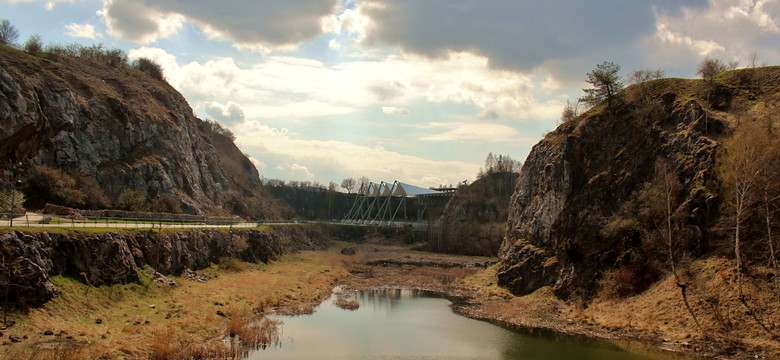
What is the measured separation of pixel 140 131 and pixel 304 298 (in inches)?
1732

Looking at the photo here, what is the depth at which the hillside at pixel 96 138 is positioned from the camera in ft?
162

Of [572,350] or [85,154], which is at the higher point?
[85,154]

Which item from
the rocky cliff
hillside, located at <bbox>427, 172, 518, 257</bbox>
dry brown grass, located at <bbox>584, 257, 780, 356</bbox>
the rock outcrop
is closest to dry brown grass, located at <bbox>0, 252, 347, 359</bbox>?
the rock outcrop

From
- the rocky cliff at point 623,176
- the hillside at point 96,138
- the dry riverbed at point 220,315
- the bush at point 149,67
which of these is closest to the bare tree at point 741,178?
the rocky cliff at point 623,176

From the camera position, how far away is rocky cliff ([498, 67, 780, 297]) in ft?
110

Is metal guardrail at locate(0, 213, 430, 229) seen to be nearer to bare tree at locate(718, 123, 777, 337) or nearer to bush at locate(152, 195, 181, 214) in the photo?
bush at locate(152, 195, 181, 214)

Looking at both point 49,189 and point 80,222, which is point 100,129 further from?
point 80,222

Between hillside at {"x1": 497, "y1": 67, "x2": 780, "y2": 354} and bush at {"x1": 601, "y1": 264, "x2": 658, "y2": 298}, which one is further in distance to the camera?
bush at {"x1": 601, "y1": 264, "x2": 658, "y2": 298}

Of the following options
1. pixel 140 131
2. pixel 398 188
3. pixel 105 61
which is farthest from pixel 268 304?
pixel 398 188

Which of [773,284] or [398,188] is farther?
[398,188]

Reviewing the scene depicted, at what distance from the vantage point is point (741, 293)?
26.4 meters

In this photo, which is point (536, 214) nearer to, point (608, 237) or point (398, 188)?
point (608, 237)

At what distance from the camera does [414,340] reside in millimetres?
29219

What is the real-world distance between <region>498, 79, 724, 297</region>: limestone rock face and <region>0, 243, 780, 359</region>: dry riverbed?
2.87 meters
